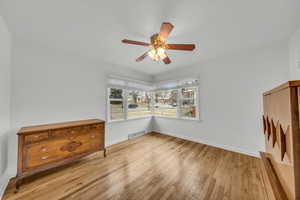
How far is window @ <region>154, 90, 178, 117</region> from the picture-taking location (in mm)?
4027

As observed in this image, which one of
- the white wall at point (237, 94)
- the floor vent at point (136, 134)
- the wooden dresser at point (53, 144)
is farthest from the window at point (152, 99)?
the wooden dresser at point (53, 144)

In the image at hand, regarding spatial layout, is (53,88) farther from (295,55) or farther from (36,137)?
(295,55)

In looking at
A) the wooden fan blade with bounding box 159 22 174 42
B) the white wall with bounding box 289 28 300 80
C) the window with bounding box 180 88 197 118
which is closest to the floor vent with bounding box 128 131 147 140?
the window with bounding box 180 88 197 118

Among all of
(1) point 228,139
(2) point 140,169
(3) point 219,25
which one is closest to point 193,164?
(2) point 140,169

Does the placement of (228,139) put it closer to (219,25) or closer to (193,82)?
(193,82)

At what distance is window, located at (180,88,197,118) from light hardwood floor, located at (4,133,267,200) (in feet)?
4.03

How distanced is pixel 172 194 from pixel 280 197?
4.93 ft

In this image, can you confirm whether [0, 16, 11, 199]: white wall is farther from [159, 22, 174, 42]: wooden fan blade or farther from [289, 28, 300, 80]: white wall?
[289, 28, 300, 80]: white wall

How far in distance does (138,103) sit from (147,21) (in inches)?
114

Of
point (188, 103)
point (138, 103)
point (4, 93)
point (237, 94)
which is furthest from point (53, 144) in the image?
point (237, 94)

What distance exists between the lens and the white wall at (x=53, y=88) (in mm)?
1994

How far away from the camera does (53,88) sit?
7.68 feet

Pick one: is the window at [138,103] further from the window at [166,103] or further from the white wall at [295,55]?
the white wall at [295,55]

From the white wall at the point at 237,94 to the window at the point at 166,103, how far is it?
0.83 m
